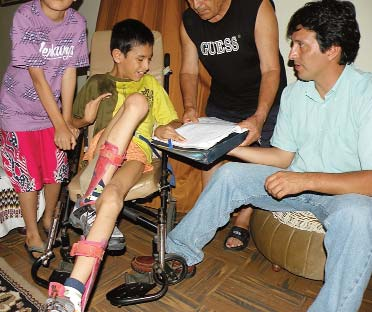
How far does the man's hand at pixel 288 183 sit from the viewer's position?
4.10 feet

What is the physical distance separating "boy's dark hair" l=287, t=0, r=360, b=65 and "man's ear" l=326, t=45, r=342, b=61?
0.01 metres

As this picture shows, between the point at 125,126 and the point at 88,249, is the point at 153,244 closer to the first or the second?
the point at 88,249

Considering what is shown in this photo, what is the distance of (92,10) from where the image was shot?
114 inches

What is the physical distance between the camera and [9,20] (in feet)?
12.5

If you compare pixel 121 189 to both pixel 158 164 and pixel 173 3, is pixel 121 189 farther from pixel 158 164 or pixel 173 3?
pixel 173 3

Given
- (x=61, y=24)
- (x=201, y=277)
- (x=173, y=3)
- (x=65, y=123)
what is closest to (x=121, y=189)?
(x=65, y=123)

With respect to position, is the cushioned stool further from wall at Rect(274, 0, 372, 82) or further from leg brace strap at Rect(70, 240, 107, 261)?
wall at Rect(274, 0, 372, 82)

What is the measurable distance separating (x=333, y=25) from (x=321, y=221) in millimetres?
797

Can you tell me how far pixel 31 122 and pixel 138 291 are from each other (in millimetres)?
1061

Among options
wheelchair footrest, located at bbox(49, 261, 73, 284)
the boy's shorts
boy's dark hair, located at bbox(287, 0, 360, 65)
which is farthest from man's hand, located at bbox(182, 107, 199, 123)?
wheelchair footrest, located at bbox(49, 261, 73, 284)

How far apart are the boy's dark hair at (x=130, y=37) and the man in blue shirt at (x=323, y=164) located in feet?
2.62

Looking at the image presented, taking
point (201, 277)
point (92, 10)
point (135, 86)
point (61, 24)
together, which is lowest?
point (201, 277)

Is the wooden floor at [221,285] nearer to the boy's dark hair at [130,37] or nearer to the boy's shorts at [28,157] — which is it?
the boy's shorts at [28,157]

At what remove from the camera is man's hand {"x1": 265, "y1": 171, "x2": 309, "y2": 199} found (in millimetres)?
1250
